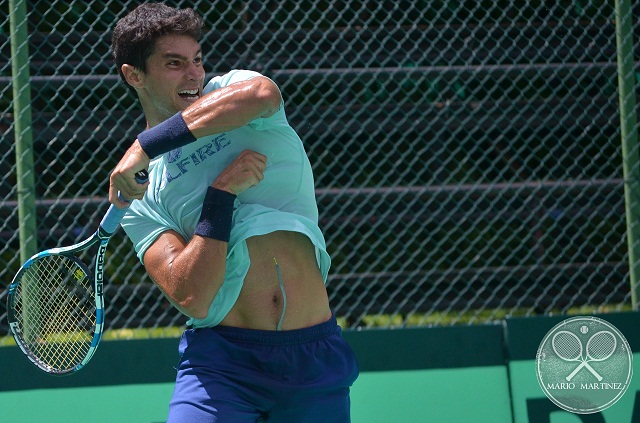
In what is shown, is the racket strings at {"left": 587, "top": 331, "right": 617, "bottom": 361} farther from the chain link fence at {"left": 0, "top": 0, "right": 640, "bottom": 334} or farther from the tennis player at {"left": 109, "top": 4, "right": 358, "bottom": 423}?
the tennis player at {"left": 109, "top": 4, "right": 358, "bottom": 423}

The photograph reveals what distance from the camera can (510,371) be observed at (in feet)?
13.6

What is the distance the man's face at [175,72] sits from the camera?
8.57 feet

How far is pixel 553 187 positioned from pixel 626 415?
1.18m

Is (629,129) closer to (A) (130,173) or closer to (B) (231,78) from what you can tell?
(B) (231,78)

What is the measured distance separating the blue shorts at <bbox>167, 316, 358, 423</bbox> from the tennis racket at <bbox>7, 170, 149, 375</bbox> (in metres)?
0.43

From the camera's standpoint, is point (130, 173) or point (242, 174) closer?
point (130, 173)

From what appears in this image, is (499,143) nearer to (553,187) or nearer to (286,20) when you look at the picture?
(553,187)

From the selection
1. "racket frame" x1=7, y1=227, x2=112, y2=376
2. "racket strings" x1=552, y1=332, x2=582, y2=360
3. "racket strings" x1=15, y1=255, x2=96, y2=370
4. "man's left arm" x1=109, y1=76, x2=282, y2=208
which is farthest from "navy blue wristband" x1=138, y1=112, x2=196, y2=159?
"racket strings" x1=552, y1=332, x2=582, y2=360

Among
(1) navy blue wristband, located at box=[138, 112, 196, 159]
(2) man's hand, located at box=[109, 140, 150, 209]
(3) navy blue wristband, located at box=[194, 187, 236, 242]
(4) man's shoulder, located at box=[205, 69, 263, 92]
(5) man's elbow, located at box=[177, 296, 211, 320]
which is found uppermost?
(4) man's shoulder, located at box=[205, 69, 263, 92]

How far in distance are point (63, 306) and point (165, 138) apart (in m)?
1.26

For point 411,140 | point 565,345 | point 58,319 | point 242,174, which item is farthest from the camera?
point 411,140

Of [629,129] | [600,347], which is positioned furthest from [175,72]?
[629,129]

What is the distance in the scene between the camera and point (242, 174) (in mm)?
2395

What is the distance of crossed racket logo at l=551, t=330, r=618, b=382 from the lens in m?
4.18
